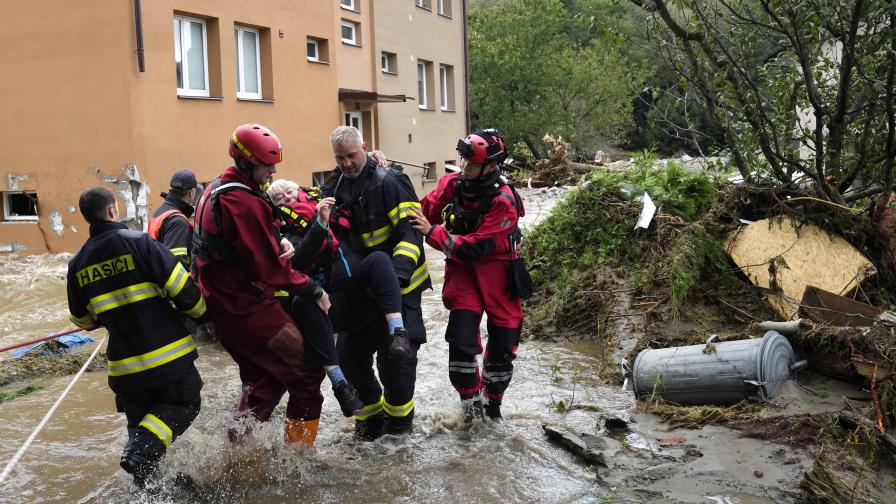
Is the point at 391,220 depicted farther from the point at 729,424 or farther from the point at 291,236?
the point at 729,424

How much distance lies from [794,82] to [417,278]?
4.52 metres

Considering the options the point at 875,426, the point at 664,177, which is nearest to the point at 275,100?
the point at 664,177

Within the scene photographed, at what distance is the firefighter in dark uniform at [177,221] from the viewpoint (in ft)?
22.4

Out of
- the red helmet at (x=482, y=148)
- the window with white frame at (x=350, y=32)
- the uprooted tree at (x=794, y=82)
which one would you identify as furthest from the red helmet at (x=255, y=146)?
the window with white frame at (x=350, y=32)

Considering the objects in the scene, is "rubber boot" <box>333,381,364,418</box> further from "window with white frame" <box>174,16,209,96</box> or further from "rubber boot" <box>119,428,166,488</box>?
"window with white frame" <box>174,16,209,96</box>

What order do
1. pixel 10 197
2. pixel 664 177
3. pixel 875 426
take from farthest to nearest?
pixel 10 197 → pixel 664 177 → pixel 875 426

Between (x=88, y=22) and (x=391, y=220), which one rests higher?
(x=88, y=22)

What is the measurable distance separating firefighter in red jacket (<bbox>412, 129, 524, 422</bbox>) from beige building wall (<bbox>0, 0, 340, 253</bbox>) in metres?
9.18

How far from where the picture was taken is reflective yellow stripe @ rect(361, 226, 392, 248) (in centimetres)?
557

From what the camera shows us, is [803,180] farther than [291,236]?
Yes

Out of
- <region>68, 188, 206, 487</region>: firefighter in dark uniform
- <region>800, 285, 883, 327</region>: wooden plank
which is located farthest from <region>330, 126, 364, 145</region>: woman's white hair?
<region>800, 285, 883, 327</region>: wooden plank

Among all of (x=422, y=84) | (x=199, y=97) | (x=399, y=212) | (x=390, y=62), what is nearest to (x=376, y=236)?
(x=399, y=212)

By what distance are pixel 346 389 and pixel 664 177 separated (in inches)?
220

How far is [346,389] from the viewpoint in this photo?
514 centimetres
